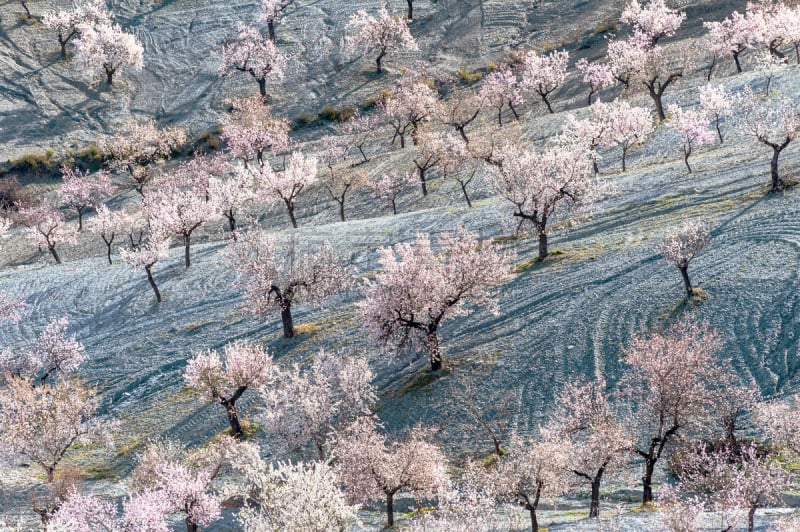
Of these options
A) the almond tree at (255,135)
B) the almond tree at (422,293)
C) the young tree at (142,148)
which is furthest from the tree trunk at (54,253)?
the almond tree at (422,293)

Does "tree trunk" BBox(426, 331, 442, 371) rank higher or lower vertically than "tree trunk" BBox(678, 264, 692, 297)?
lower

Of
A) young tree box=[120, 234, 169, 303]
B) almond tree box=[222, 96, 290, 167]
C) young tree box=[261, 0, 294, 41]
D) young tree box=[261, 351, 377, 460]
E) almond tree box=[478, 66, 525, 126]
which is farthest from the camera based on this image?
young tree box=[261, 0, 294, 41]

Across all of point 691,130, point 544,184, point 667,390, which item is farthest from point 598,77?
point 667,390

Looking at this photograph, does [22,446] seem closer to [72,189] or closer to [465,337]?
[465,337]

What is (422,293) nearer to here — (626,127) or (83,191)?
(626,127)

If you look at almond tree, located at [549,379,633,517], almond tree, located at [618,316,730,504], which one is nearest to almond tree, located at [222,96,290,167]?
almond tree, located at [618,316,730,504]

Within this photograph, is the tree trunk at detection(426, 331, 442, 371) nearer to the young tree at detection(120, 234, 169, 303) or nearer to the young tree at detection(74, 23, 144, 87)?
the young tree at detection(120, 234, 169, 303)

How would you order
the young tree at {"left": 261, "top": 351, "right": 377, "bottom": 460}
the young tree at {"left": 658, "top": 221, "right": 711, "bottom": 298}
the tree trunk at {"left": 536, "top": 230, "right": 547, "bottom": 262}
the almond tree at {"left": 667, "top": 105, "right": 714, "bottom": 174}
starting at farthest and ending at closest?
1. the almond tree at {"left": 667, "top": 105, "right": 714, "bottom": 174}
2. the tree trunk at {"left": 536, "top": 230, "right": 547, "bottom": 262}
3. the young tree at {"left": 658, "top": 221, "right": 711, "bottom": 298}
4. the young tree at {"left": 261, "top": 351, "right": 377, "bottom": 460}
